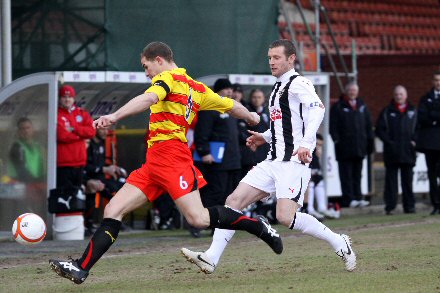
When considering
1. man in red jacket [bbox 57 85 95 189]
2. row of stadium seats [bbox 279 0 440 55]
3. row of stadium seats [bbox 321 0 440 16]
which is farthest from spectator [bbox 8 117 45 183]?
row of stadium seats [bbox 321 0 440 16]

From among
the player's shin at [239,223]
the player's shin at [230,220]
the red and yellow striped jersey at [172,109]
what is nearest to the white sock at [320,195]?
the player's shin at [239,223]

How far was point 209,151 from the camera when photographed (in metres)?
15.5

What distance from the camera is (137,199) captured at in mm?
9289

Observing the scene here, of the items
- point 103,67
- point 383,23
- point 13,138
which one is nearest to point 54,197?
point 13,138

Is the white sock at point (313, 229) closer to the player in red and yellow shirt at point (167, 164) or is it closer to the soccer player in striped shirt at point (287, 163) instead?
the soccer player in striped shirt at point (287, 163)

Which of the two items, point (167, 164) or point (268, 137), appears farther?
point (268, 137)

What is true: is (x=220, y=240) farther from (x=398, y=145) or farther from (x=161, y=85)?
(x=398, y=145)

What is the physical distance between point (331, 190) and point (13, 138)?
240 inches

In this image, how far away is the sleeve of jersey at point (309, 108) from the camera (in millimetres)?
9883

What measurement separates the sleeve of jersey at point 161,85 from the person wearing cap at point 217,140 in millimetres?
5967

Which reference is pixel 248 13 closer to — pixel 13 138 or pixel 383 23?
pixel 13 138

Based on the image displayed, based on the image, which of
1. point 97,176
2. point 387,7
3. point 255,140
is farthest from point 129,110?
point 387,7

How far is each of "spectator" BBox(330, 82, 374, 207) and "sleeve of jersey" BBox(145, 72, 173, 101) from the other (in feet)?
32.7

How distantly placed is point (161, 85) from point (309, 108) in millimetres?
1463
